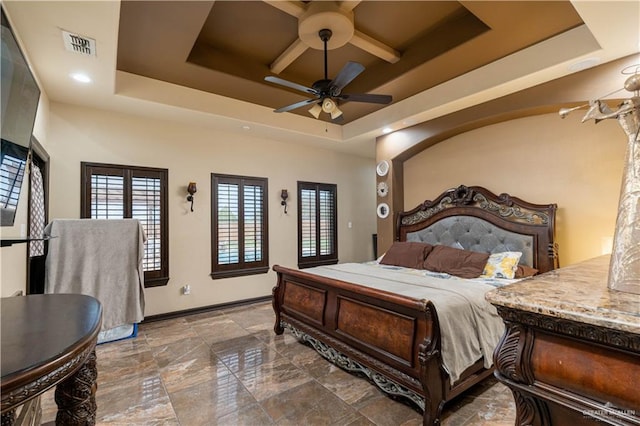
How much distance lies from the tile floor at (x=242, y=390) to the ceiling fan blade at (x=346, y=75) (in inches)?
104

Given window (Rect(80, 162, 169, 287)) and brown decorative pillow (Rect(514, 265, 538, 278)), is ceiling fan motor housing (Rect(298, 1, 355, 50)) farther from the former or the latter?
brown decorative pillow (Rect(514, 265, 538, 278))

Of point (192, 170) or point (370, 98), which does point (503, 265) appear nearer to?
A: point (370, 98)

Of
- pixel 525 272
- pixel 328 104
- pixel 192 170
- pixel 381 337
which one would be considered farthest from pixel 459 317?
pixel 192 170

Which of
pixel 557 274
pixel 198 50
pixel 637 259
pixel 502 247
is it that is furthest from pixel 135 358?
pixel 502 247

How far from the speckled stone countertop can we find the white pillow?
2.27 metres

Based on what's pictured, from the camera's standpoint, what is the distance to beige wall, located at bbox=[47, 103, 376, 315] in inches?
144

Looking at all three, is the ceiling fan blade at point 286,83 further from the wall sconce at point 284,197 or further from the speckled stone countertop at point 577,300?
the wall sconce at point 284,197

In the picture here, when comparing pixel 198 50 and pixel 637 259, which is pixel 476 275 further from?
pixel 198 50

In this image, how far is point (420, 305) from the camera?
203cm

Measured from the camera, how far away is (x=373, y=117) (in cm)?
486

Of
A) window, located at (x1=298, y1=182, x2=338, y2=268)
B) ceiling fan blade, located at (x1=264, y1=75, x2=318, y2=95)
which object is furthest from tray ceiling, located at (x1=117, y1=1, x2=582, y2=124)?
window, located at (x1=298, y1=182, x2=338, y2=268)

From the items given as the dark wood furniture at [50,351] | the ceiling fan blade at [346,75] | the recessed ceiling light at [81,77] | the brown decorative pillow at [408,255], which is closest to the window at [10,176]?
the dark wood furniture at [50,351]

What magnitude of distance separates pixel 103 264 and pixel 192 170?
1.74 meters

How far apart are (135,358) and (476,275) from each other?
3.80 metres
